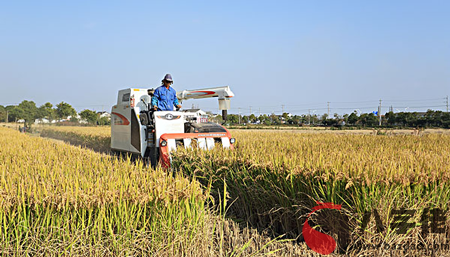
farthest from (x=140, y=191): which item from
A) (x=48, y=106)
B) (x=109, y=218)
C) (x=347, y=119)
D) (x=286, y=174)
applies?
(x=48, y=106)

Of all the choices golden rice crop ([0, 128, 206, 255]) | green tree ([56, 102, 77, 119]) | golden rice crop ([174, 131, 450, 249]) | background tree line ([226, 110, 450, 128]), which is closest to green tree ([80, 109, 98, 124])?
green tree ([56, 102, 77, 119])

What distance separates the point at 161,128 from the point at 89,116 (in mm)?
65223

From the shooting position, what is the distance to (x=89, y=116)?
67.5 meters

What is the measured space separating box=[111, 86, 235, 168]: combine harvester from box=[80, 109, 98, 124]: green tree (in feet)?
191

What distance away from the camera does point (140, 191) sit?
3346 millimetres

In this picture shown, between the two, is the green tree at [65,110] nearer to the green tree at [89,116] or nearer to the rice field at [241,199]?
the green tree at [89,116]

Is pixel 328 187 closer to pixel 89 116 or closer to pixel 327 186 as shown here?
pixel 327 186

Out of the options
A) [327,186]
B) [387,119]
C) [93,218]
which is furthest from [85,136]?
[387,119]

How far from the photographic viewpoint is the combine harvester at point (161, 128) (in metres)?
7.40

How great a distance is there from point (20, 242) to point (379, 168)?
3.69 meters

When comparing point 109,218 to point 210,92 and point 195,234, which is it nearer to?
point 195,234

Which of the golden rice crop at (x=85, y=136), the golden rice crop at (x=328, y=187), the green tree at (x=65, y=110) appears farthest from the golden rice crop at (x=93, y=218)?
the green tree at (x=65, y=110)

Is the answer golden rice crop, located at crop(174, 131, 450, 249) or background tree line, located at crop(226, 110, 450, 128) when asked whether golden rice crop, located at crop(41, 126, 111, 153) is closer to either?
golden rice crop, located at crop(174, 131, 450, 249)

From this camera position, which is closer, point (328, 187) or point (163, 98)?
point (328, 187)
